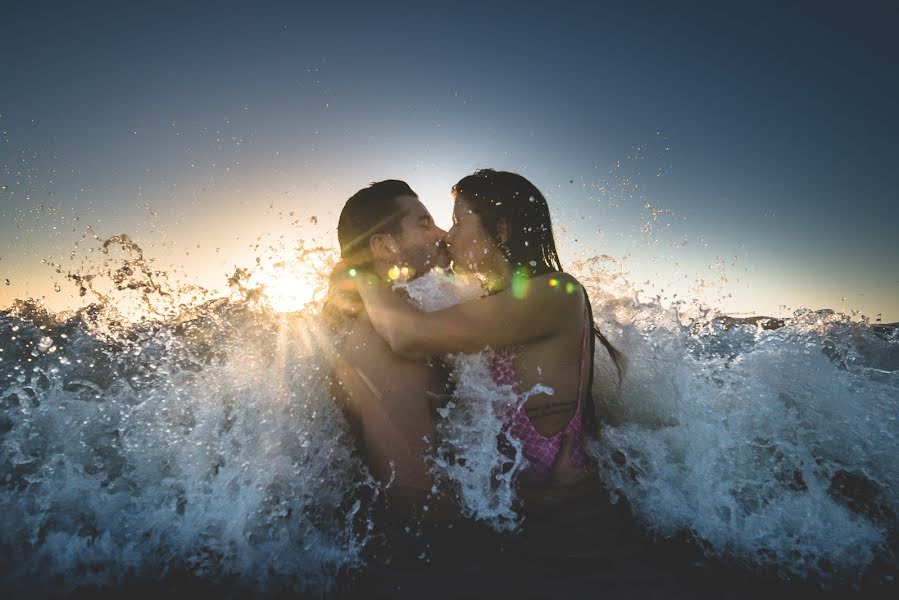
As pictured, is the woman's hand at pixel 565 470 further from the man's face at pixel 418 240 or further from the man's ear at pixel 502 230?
the man's face at pixel 418 240

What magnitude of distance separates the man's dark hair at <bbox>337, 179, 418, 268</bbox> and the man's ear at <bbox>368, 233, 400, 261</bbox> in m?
0.04

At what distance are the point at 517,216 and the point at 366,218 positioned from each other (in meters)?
1.49

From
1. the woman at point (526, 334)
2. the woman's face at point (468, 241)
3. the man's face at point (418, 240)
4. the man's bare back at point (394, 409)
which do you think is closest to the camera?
the woman at point (526, 334)

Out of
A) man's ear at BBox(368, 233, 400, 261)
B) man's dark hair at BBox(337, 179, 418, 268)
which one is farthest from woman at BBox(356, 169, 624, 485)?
man's dark hair at BBox(337, 179, 418, 268)

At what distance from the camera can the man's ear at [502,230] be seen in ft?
12.0

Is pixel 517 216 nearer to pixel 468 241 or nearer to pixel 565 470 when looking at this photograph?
pixel 468 241

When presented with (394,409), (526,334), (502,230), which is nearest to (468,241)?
(502,230)

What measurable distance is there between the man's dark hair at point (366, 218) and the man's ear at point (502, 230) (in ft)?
3.15

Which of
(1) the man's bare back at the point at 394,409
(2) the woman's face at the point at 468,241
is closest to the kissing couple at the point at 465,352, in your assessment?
(1) the man's bare back at the point at 394,409

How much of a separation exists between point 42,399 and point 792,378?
6.58 m

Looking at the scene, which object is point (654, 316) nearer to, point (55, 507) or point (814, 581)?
point (814, 581)

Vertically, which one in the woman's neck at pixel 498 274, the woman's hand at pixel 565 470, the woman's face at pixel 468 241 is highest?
the woman's face at pixel 468 241

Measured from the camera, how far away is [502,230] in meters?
3.68

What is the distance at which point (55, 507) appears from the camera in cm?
254
